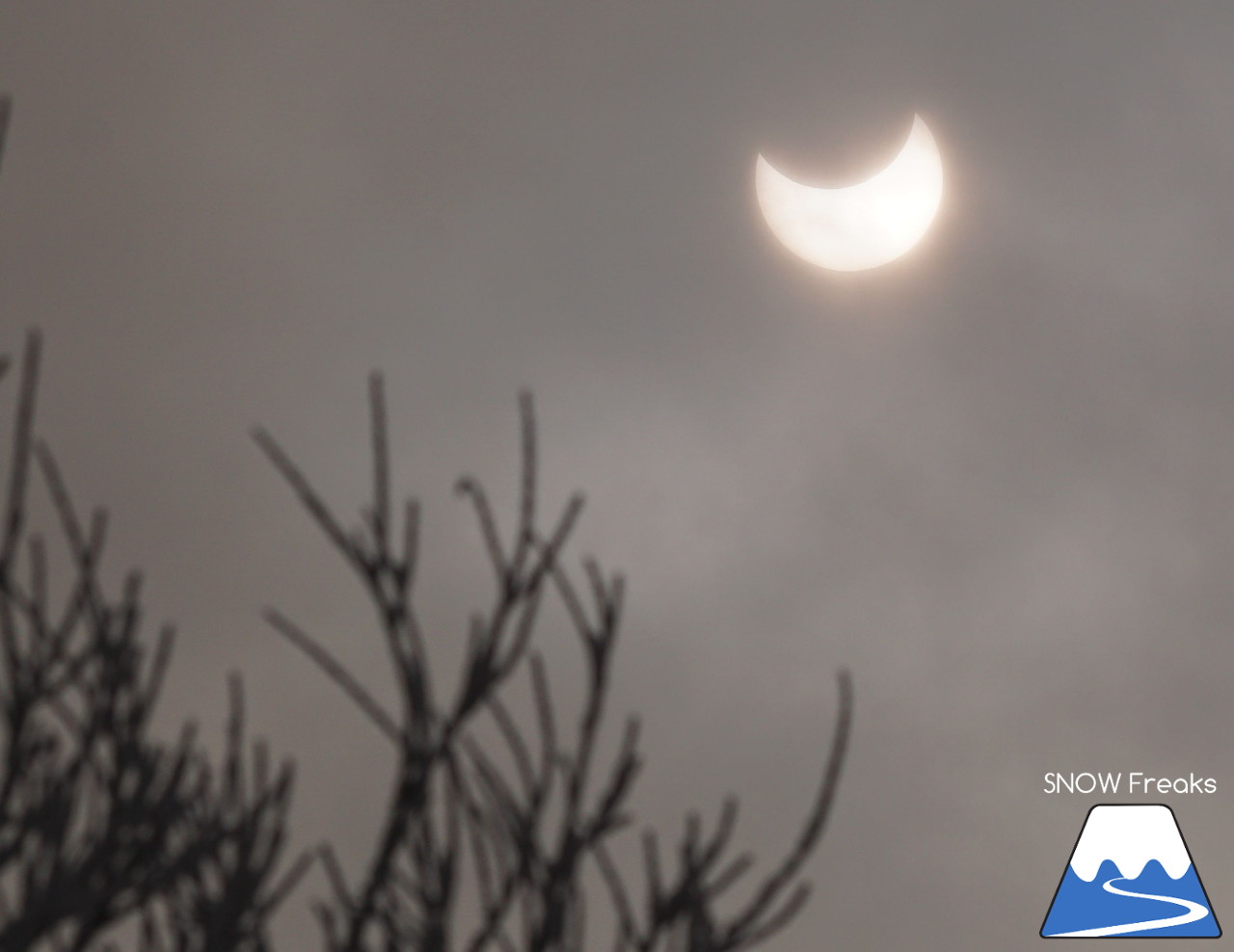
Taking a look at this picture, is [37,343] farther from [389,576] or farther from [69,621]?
[389,576]

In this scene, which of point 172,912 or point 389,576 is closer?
point 389,576

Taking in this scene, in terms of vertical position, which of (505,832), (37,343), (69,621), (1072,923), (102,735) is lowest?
(1072,923)

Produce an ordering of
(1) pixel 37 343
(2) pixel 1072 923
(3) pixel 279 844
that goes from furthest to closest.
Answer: (2) pixel 1072 923 < (3) pixel 279 844 < (1) pixel 37 343

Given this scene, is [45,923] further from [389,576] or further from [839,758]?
[839,758]

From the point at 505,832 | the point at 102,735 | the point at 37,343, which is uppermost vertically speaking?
the point at 37,343

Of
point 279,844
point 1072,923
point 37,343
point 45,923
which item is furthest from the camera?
Answer: point 1072,923

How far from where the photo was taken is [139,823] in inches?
120

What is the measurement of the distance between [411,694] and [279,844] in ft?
1.87

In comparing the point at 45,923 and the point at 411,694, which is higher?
the point at 411,694

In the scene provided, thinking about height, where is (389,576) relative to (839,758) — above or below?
above

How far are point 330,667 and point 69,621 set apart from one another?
0.79 metres

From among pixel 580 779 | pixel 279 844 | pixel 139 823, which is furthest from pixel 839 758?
pixel 139 823

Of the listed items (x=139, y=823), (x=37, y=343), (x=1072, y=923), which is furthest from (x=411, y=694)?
(x=1072, y=923)

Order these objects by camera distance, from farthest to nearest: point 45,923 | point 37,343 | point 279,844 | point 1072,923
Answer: point 1072,923 < point 279,844 < point 37,343 < point 45,923
